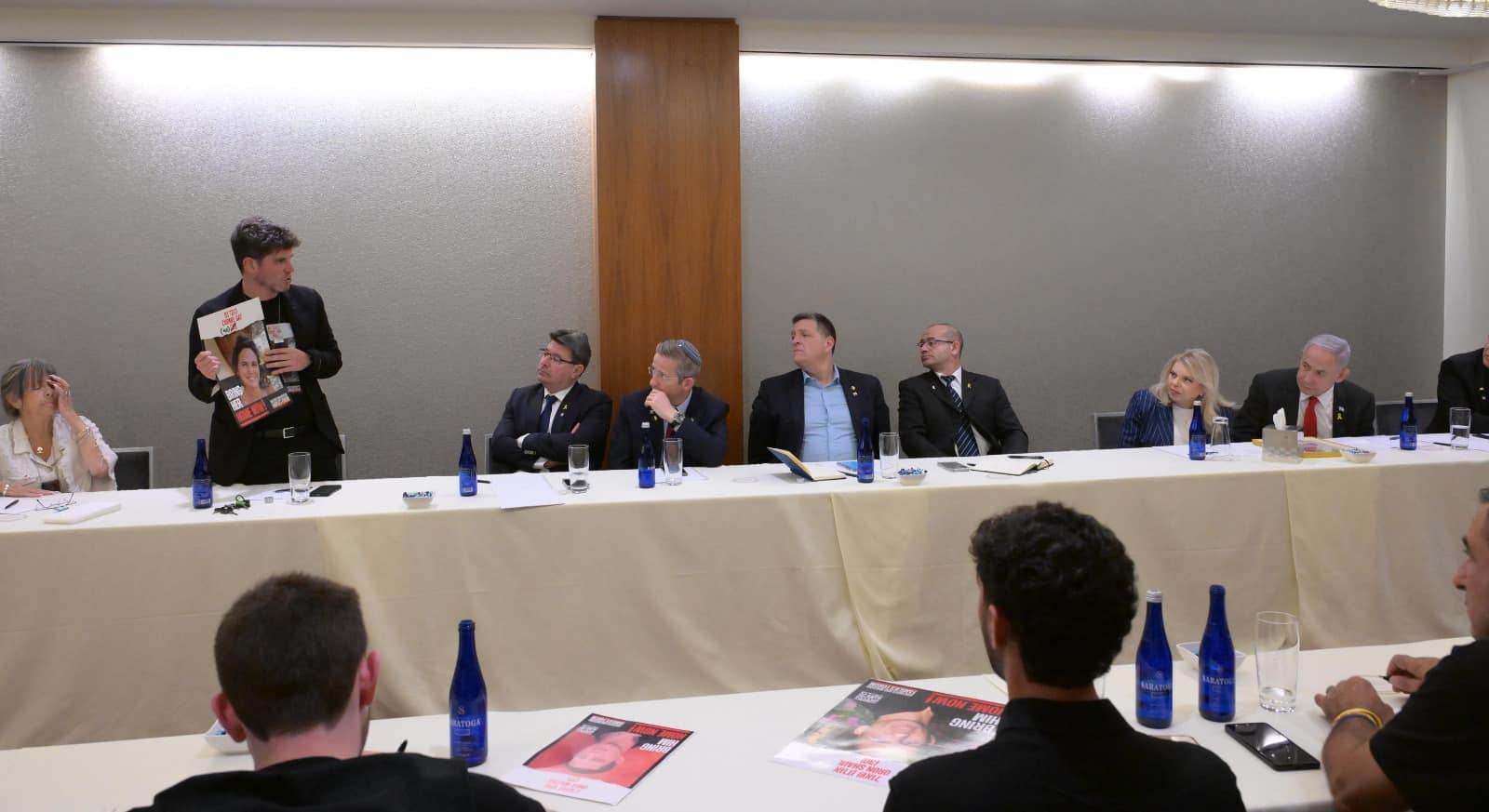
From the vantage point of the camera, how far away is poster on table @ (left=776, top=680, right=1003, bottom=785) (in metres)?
1.75

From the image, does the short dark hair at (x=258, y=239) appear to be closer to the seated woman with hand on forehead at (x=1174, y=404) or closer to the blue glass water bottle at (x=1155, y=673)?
the blue glass water bottle at (x=1155, y=673)

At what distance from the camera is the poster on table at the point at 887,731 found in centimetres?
175

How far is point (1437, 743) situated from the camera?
60.2 inches

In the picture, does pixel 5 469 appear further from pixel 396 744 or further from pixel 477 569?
pixel 396 744

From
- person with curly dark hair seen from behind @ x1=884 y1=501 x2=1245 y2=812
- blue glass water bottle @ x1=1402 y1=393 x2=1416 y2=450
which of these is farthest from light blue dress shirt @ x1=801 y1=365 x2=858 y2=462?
person with curly dark hair seen from behind @ x1=884 y1=501 x2=1245 y2=812

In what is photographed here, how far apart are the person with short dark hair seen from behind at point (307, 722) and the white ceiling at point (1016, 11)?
4.06 m

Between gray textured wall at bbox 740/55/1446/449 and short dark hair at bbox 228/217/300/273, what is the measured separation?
2503mm

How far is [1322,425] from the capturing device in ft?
15.1

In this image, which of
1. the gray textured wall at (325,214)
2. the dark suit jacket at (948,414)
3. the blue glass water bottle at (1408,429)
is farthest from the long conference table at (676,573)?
the gray textured wall at (325,214)

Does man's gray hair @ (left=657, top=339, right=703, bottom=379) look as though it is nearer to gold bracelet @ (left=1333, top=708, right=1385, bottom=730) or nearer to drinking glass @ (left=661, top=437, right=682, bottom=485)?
drinking glass @ (left=661, top=437, right=682, bottom=485)

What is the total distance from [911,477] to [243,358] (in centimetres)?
221

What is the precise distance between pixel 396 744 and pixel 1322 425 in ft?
13.6

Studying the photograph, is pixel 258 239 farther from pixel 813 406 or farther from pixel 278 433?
pixel 813 406

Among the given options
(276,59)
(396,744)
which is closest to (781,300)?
(276,59)
